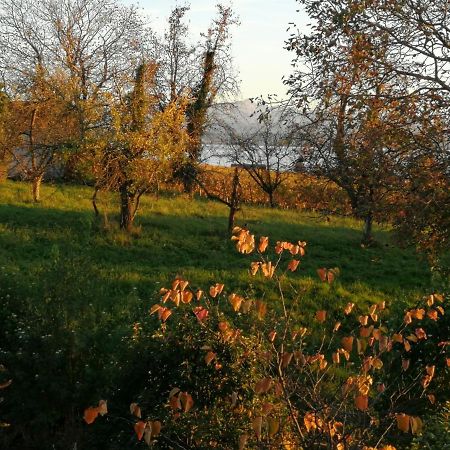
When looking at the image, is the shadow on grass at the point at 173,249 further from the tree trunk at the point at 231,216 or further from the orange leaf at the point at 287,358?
the orange leaf at the point at 287,358

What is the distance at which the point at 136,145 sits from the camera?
54.9 ft

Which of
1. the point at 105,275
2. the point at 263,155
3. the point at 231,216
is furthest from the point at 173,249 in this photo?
the point at 263,155

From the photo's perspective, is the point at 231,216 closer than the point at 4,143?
Yes

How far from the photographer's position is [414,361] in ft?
26.4

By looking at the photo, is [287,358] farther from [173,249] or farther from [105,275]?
[173,249]

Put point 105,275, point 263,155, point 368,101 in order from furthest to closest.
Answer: point 263,155 < point 105,275 < point 368,101

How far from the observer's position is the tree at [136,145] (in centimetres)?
1680

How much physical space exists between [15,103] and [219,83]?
439 inches

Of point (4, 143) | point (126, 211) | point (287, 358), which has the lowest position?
point (126, 211)

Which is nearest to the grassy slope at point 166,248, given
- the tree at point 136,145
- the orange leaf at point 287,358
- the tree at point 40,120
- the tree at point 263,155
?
the tree at point 136,145

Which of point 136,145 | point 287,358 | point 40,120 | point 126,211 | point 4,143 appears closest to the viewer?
point 287,358

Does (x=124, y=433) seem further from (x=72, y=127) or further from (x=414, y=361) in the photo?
(x=72, y=127)

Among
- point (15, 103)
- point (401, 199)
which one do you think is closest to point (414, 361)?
point (401, 199)

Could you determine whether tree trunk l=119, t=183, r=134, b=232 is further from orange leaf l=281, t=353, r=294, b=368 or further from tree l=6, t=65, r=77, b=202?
orange leaf l=281, t=353, r=294, b=368
